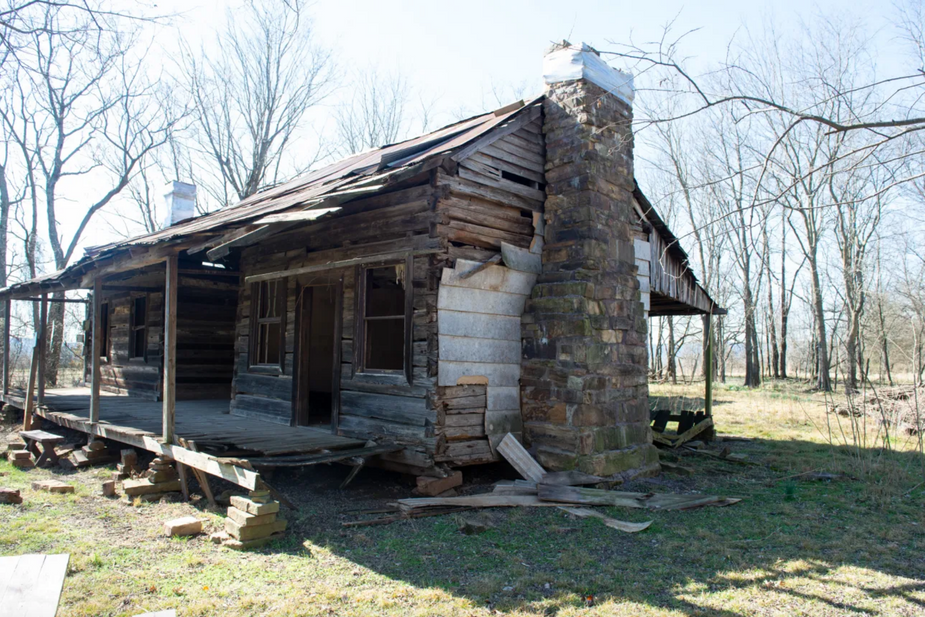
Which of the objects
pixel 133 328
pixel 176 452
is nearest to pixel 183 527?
pixel 176 452

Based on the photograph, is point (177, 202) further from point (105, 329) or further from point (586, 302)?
point (586, 302)

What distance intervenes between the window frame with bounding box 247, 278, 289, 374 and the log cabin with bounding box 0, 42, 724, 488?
31 millimetres

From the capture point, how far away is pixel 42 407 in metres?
11.0

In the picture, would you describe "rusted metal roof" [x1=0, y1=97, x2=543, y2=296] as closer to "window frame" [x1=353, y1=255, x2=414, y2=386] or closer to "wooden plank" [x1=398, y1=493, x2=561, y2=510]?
"window frame" [x1=353, y1=255, x2=414, y2=386]

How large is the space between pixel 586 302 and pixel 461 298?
1600mm

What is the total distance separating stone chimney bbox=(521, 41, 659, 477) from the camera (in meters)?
7.61

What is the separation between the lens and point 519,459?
7.55m

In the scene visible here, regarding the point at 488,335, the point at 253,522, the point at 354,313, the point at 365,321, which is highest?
the point at 354,313

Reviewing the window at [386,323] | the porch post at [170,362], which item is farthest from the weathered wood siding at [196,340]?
the porch post at [170,362]

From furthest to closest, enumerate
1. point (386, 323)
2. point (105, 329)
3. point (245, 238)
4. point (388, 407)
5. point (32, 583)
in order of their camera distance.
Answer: point (105, 329) < point (386, 323) < point (388, 407) < point (245, 238) < point (32, 583)

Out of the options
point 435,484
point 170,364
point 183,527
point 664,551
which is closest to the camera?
point 664,551

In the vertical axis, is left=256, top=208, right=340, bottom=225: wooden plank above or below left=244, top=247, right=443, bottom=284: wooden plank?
above

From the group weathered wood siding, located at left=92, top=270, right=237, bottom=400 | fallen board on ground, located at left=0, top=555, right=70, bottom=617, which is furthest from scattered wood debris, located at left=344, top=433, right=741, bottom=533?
weathered wood siding, located at left=92, top=270, right=237, bottom=400

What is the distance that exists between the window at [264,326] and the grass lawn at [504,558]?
263 centimetres
